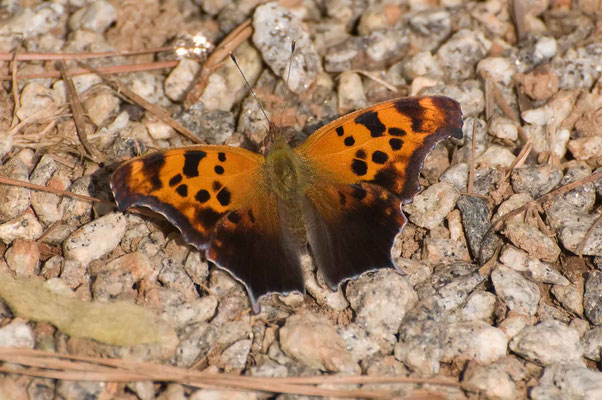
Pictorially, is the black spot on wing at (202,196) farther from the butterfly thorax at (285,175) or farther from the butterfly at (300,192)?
the butterfly thorax at (285,175)

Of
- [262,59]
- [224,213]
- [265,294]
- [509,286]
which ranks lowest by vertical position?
[509,286]

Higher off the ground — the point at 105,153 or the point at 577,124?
the point at 105,153

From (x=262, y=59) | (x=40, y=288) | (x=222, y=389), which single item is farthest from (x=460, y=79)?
(x=40, y=288)

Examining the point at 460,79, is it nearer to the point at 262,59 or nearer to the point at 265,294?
the point at 262,59

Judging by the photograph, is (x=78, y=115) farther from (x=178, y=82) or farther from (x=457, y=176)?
(x=457, y=176)

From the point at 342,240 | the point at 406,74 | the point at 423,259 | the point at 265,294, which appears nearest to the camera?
the point at 265,294

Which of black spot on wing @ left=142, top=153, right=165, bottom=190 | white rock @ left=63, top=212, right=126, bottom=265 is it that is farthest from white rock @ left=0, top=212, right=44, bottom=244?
black spot on wing @ left=142, top=153, right=165, bottom=190
